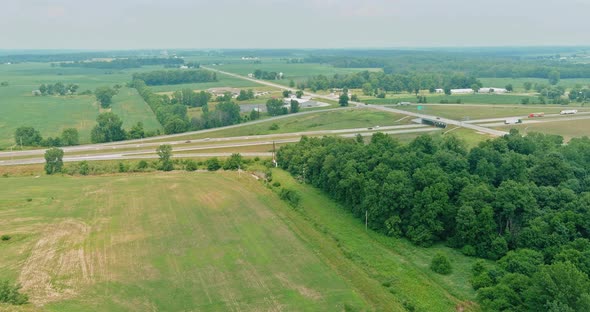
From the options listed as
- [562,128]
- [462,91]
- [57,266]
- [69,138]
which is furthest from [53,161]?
[462,91]

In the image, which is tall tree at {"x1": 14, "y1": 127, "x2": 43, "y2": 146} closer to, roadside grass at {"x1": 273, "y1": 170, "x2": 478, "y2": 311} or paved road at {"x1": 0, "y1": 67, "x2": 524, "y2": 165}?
paved road at {"x1": 0, "y1": 67, "x2": 524, "y2": 165}

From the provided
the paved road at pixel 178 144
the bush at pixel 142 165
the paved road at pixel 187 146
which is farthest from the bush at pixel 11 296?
the paved road at pixel 178 144

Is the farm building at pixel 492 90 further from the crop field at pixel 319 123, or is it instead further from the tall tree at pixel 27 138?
the tall tree at pixel 27 138

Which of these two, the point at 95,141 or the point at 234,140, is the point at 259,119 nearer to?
the point at 234,140

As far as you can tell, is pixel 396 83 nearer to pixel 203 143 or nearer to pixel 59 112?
pixel 203 143

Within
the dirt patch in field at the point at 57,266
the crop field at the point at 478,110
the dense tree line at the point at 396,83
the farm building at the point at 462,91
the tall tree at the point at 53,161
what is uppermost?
the dense tree line at the point at 396,83

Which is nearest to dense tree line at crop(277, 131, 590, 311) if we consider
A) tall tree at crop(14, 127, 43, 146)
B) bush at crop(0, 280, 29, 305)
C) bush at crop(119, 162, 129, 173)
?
bush at crop(119, 162, 129, 173)

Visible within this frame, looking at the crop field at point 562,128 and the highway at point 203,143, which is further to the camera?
the crop field at point 562,128
